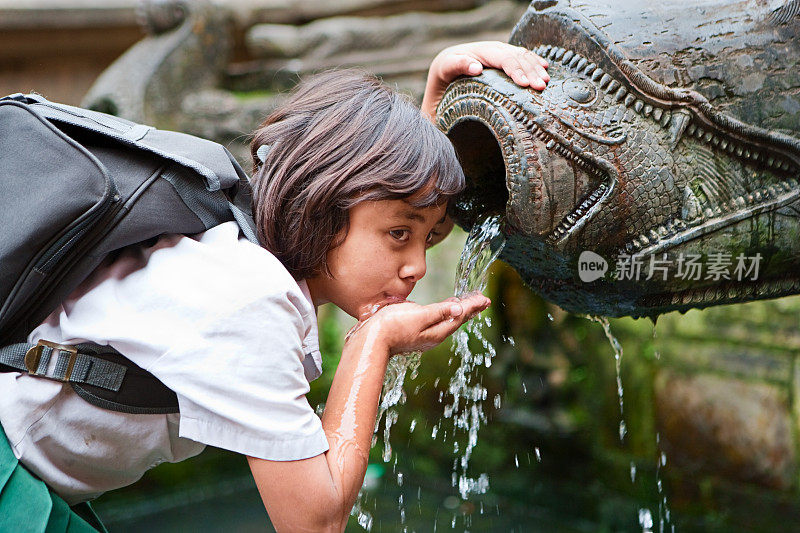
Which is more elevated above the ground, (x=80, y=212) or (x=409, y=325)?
(x=80, y=212)

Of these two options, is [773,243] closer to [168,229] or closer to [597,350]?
[168,229]

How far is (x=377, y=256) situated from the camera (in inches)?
60.3

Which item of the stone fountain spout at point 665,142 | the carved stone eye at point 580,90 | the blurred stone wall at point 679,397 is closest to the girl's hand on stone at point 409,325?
the stone fountain spout at point 665,142

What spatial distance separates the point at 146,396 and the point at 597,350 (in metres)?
3.27

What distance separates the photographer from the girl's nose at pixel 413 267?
1559mm

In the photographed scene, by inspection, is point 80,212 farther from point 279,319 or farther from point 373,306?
point 373,306

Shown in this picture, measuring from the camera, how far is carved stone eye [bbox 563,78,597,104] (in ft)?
5.26

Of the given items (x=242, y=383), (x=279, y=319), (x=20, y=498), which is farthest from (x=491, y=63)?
(x=20, y=498)

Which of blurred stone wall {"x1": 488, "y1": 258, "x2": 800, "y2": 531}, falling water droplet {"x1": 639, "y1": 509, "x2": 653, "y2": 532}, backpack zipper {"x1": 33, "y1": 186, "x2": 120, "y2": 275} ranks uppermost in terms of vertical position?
backpack zipper {"x1": 33, "y1": 186, "x2": 120, "y2": 275}

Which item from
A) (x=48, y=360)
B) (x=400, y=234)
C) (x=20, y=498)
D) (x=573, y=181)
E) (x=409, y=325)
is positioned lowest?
(x=20, y=498)

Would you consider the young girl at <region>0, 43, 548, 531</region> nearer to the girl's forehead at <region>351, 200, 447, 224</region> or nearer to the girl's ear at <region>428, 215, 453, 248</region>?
the girl's forehead at <region>351, 200, 447, 224</region>

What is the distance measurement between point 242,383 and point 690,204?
928 mm

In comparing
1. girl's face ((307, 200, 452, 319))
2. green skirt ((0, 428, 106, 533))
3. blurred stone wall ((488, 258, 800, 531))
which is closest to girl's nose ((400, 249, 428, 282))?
girl's face ((307, 200, 452, 319))

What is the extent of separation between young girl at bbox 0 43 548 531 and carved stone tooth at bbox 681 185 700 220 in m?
0.37
